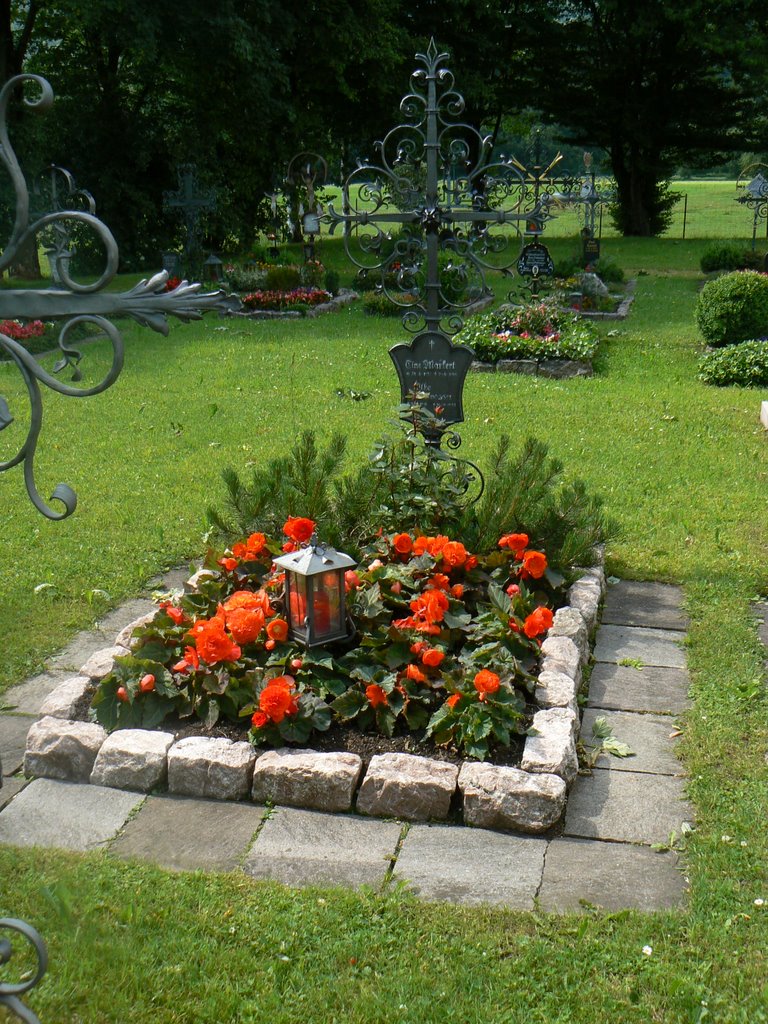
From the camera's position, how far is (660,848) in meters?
3.40

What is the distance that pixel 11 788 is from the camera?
383cm

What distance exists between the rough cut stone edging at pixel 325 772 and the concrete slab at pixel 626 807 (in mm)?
108

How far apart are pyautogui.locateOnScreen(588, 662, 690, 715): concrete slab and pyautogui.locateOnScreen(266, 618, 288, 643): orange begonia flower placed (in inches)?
51.9

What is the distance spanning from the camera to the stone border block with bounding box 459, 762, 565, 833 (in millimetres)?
3475

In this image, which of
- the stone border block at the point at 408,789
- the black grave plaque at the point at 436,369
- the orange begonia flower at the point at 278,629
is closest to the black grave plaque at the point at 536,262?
the black grave plaque at the point at 436,369

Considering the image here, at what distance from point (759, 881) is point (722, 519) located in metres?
3.63

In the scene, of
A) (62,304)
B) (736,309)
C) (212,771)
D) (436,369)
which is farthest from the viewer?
(736,309)

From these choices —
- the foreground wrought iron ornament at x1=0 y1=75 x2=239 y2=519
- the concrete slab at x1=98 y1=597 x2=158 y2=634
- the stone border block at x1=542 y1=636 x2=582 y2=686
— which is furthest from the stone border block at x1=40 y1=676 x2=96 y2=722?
the foreground wrought iron ornament at x1=0 y1=75 x2=239 y2=519

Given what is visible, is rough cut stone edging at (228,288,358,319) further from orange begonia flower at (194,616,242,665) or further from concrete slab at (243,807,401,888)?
concrete slab at (243,807,401,888)

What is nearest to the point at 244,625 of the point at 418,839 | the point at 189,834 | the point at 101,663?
the point at 101,663

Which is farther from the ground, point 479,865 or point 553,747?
point 553,747

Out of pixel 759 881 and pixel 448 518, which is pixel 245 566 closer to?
pixel 448 518

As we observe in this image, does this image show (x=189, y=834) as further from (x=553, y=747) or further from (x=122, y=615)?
(x=122, y=615)

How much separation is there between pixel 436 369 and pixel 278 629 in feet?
6.97
